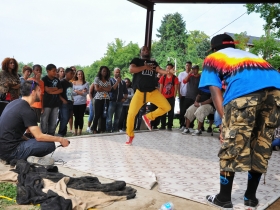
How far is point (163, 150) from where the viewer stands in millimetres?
7488

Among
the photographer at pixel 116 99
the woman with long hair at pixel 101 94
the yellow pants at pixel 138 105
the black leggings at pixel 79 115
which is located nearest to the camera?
the yellow pants at pixel 138 105

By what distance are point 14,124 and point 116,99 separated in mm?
5531

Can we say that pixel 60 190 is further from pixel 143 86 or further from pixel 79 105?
pixel 79 105

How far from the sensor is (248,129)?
3.59 metres

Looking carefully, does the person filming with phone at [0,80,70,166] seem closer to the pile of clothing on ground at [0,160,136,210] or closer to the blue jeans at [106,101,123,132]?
the pile of clothing on ground at [0,160,136,210]

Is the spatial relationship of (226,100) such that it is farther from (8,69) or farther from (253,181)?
(8,69)

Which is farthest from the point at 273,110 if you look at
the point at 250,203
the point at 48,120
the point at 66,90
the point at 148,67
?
the point at 66,90

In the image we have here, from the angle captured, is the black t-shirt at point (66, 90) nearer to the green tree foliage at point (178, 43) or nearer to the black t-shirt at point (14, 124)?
the black t-shirt at point (14, 124)

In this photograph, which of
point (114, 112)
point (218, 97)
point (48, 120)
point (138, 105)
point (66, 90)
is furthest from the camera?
point (114, 112)

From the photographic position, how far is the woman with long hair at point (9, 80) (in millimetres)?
7625

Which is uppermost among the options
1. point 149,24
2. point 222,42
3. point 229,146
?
point 149,24

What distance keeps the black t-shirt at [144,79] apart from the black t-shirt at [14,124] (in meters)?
3.08

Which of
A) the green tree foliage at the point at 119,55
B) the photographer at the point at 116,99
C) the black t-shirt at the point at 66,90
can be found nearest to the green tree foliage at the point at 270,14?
the photographer at the point at 116,99

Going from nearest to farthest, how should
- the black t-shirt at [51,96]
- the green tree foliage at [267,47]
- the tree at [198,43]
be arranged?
1. the black t-shirt at [51,96]
2. the green tree foliage at [267,47]
3. the tree at [198,43]
